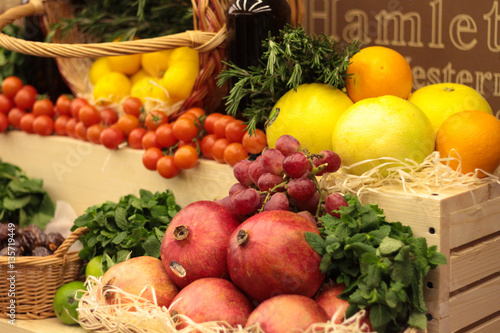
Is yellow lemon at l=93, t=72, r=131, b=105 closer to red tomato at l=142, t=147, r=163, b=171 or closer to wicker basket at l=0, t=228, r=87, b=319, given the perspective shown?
red tomato at l=142, t=147, r=163, b=171

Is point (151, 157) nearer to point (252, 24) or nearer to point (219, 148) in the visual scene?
point (219, 148)

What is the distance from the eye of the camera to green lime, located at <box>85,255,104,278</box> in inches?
54.4

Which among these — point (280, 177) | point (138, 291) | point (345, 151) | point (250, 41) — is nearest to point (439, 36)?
point (250, 41)

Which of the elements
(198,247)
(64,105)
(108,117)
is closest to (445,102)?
(198,247)

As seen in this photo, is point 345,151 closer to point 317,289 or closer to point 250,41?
point 317,289

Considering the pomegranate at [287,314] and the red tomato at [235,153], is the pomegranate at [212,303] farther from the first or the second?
the red tomato at [235,153]

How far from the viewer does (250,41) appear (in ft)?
5.16

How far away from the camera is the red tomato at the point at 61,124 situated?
79.0 inches

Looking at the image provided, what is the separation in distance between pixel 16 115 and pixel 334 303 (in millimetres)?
1531

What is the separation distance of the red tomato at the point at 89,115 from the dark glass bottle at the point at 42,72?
44 cm

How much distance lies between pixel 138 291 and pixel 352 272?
43 cm

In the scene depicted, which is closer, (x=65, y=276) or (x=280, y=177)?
(x=280, y=177)

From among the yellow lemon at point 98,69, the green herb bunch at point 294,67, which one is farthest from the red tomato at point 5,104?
Result: the green herb bunch at point 294,67

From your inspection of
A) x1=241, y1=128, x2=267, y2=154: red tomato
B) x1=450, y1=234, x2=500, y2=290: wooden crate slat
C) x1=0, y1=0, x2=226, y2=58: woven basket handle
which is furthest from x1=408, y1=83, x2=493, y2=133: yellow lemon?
x1=0, y1=0, x2=226, y2=58: woven basket handle
